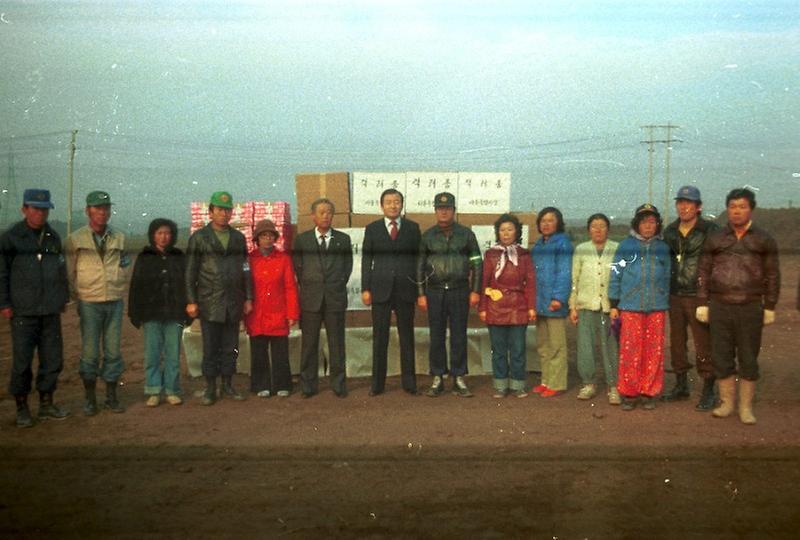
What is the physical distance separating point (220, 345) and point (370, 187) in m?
2.46

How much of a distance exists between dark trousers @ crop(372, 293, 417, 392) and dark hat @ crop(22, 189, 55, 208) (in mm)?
3087

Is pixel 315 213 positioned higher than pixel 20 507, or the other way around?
pixel 315 213

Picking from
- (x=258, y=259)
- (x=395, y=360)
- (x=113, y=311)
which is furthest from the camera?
(x=395, y=360)

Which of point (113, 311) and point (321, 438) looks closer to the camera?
point (321, 438)

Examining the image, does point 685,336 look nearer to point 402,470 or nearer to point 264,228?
point 402,470

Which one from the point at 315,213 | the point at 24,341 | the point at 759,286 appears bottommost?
the point at 24,341

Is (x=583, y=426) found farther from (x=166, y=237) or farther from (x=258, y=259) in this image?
(x=166, y=237)

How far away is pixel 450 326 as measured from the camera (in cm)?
812

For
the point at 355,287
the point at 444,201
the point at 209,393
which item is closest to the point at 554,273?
the point at 444,201

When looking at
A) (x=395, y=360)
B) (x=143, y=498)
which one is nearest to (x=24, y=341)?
(x=143, y=498)

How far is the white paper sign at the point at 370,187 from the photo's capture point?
360 inches

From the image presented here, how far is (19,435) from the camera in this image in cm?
656

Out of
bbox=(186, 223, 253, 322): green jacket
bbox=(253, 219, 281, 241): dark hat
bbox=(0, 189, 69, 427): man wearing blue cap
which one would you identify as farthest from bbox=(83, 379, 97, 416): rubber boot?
bbox=(253, 219, 281, 241): dark hat

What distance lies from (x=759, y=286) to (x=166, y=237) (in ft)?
16.9
